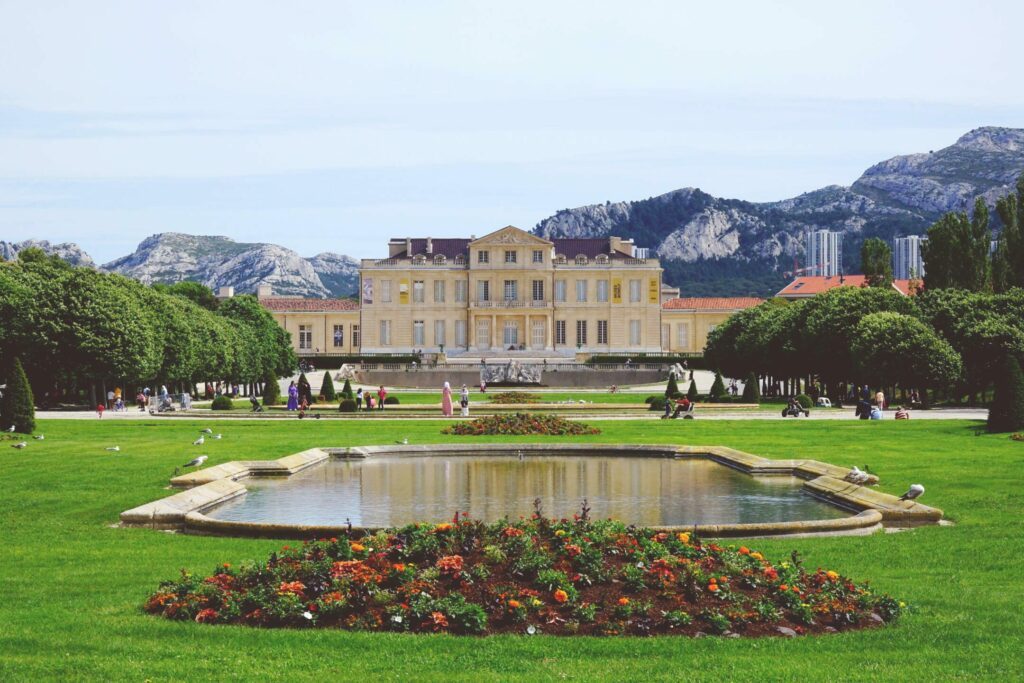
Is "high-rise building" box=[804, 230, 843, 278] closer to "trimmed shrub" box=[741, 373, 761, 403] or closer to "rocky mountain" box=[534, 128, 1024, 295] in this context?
"rocky mountain" box=[534, 128, 1024, 295]

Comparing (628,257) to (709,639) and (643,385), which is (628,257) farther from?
(709,639)

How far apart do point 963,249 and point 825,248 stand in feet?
376

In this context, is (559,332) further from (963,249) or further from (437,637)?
(437,637)

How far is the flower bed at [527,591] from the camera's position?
676cm

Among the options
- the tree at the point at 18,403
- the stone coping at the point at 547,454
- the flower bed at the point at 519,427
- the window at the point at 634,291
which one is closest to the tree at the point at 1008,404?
the stone coping at the point at 547,454

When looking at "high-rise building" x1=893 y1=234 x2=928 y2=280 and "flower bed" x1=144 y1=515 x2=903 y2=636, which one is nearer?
"flower bed" x1=144 y1=515 x2=903 y2=636

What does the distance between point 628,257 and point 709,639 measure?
263ft

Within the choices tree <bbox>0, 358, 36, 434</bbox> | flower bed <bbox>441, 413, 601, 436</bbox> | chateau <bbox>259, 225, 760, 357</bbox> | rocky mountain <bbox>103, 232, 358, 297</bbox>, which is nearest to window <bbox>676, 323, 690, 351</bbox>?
chateau <bbox>259, 225, 760, 357</bbox>

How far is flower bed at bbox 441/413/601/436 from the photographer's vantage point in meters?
23.2

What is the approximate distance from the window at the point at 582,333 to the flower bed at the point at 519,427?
6111cm

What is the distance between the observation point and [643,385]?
62.1 metres

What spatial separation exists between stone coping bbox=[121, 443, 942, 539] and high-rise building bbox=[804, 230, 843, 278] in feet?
462

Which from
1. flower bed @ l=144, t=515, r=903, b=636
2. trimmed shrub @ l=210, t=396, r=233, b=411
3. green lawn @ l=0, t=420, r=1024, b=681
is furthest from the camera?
trimmed shrub @ l=210, t=396, r=233, b=411

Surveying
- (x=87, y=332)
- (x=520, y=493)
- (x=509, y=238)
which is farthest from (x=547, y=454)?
(x=509, y=238)
